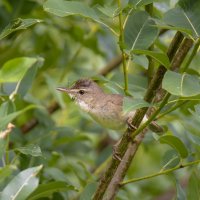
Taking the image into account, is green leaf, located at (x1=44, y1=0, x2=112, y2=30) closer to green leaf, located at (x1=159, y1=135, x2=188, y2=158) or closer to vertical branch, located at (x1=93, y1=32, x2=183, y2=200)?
vertical branch, located at (x1=93, y1=32, x2=183, y2=200)

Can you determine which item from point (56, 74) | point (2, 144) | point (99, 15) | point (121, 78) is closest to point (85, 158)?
point (56, 74)

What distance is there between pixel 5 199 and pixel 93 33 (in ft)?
7.42

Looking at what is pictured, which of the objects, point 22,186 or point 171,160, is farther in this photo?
point 171,160

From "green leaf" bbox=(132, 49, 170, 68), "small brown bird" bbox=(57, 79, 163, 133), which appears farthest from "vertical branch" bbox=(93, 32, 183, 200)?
"small brown bird" bbox=(57, 79, 163, 133)

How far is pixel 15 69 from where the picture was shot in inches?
103

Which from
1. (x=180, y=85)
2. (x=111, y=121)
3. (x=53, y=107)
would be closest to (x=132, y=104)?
(x=180, y=85)

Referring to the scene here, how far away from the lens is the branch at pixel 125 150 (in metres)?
2.48

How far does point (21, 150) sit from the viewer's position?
8.30 feet

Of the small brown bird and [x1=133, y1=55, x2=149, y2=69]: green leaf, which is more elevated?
[x1=133, y1=55, x2=149, y2=69]: green leaf

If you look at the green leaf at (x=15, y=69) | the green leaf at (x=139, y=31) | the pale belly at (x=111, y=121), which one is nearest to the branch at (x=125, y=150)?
the green leaf at (x=139, y=31)

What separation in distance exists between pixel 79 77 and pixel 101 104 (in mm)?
345

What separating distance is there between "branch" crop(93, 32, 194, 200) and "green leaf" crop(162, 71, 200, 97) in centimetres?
18

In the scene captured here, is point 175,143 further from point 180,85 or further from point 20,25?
point 20,25

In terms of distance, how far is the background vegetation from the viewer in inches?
95.1
